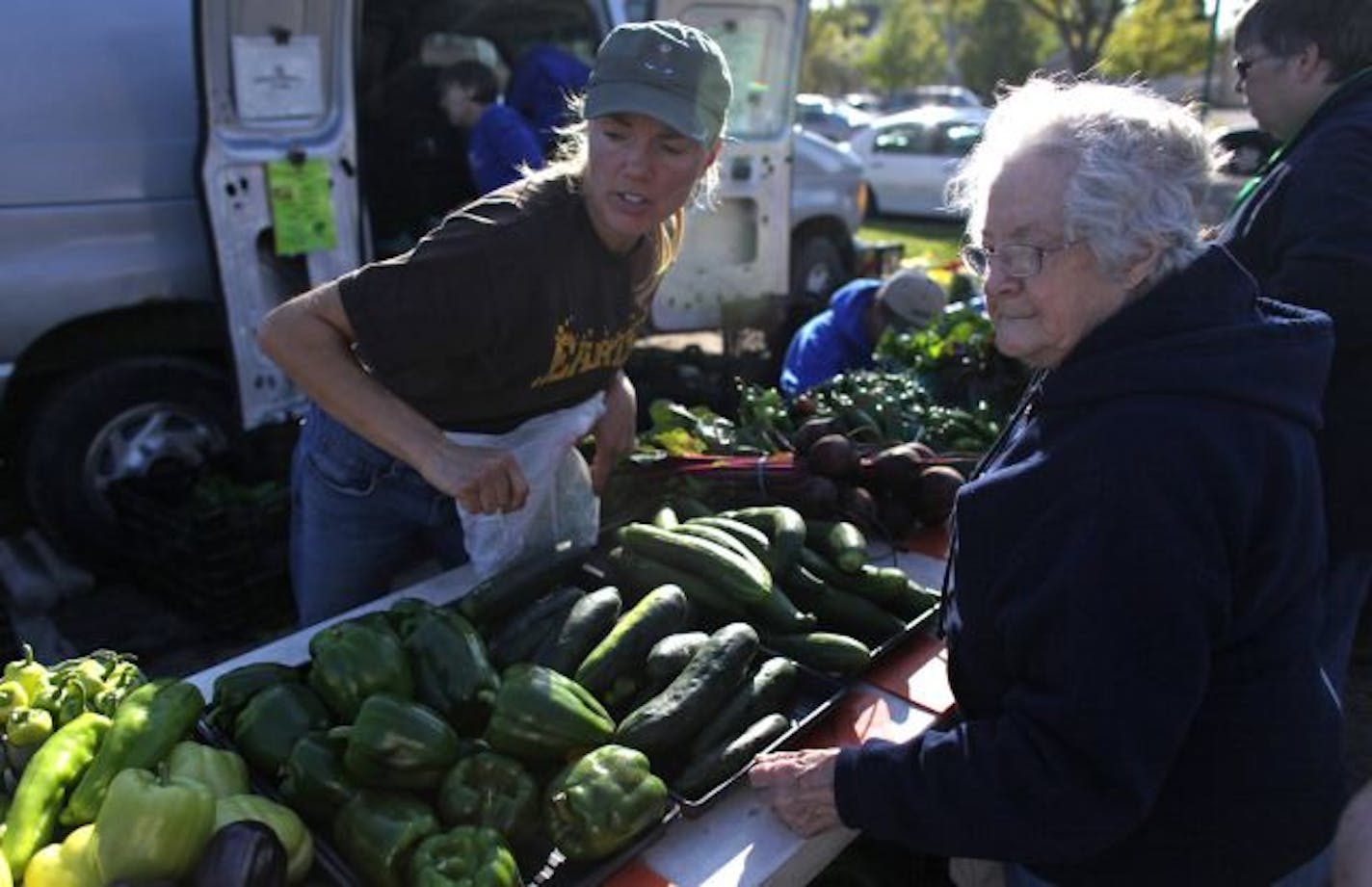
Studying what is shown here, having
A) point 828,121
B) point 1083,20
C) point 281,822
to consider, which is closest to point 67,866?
point 281,822

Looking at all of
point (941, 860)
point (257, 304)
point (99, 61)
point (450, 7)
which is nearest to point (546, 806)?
point (941, 860)

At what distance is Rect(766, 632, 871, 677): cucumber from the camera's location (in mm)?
2061

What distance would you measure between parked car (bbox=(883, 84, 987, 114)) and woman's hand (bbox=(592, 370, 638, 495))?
33.1 metres

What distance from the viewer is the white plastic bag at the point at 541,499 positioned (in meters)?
2.41

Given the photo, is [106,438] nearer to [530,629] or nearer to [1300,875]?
[530,629]

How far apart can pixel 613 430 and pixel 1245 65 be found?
6.90 feet

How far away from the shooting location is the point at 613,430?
2768 mm

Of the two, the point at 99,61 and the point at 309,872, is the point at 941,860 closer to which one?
the point at 309,872

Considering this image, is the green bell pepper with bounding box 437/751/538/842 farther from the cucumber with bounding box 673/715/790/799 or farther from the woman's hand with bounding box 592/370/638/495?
the woman's hand with bounding box 592/370/638/495

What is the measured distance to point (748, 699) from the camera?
74.3 inches

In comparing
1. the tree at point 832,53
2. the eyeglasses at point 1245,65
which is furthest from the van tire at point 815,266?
the tree at point 832,53

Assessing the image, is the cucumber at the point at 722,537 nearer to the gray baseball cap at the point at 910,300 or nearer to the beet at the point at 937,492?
the beet at the point at 937,492

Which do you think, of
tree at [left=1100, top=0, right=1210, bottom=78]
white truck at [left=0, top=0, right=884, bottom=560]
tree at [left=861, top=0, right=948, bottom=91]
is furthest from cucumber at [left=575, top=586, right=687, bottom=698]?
tree at [left=861, top=0, right=948, bottom=91]

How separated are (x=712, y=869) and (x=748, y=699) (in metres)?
0.33
